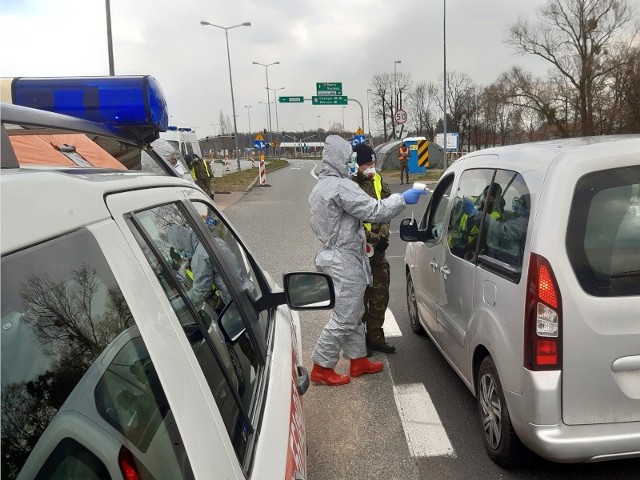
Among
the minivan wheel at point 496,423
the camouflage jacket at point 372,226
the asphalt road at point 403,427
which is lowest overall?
the asphalt road at point 403,427

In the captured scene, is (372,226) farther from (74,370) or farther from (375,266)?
(74,370)

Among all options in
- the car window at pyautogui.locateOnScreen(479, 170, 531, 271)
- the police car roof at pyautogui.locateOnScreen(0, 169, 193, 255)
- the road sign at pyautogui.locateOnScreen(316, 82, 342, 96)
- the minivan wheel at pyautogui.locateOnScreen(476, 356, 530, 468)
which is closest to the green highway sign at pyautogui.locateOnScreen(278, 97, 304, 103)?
the road sign at pyautogui.locateOnScreen(316, 82, 342, 96)

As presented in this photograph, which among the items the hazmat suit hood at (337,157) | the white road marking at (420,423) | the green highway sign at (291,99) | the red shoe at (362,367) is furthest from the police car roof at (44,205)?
the green highway sign at (291,99)

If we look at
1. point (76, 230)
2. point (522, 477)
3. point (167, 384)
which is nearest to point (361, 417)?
point (522, 477)

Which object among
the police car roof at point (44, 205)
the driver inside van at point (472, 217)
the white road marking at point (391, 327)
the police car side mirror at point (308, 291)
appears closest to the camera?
the police car roof at point (44, 205)

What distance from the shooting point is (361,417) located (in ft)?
12.1

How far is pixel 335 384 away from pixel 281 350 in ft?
6.90

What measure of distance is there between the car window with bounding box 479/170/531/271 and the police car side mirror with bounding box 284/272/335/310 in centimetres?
95

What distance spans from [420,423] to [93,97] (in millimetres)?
2774

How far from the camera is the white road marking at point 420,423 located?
10.5ft

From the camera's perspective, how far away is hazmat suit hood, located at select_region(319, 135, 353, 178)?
160 inches

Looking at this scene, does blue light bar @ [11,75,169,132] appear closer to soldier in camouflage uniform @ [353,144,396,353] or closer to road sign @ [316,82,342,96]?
soldier in camouflage uniform @ [353,144,396,353]

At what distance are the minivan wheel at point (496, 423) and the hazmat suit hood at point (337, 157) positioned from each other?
183cm

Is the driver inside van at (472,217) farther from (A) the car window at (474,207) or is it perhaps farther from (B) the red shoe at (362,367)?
(B) the red shoe at (362,367)
